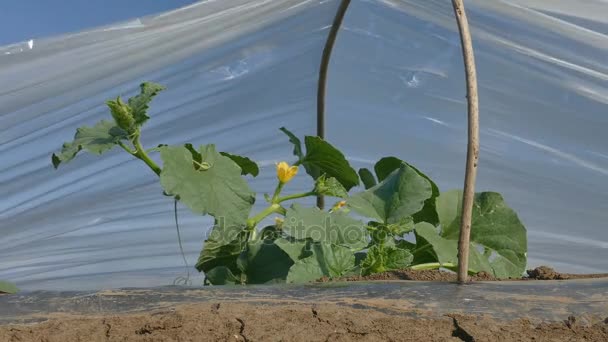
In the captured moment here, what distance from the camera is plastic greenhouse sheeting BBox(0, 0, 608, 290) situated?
2.52 metres

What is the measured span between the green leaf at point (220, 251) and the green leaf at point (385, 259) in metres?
0.31

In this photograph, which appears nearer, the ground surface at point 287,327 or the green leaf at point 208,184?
the ground surface at point 287,327

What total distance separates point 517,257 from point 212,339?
1.00 metres

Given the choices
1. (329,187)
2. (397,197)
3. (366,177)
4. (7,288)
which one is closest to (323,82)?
(366,177)

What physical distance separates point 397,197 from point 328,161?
0.89 feet

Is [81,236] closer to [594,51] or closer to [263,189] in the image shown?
[263,189]

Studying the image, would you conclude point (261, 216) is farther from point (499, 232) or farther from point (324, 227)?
point (499, 232)

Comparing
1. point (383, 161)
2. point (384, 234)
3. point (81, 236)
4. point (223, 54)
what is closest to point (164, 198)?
point (81, 236)

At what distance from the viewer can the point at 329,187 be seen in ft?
6.32

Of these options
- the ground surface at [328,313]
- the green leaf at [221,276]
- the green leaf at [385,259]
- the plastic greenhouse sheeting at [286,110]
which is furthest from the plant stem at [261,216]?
the plastic greenhouse sheeting at [286,110]

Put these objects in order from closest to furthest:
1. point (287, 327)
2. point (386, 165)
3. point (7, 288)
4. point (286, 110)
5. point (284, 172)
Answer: point (287, 327)
point (7, 288)
point (284, 172)
point (386, 165)
point (286, 110)

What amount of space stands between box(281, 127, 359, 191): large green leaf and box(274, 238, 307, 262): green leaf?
0.28 meters

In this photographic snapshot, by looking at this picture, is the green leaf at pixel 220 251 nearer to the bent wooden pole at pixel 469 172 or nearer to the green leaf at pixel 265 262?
the green leaf at pixel 265 262

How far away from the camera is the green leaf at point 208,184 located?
1.69 m
